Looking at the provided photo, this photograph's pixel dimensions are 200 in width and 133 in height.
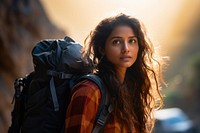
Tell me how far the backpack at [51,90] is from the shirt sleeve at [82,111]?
65 mm

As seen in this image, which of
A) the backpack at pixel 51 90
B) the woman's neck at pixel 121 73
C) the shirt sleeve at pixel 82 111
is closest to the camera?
the shirt sleeve at pixel 82 111

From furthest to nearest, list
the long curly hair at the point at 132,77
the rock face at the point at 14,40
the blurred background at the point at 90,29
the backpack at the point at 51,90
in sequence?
1. the rock face at the point at 14,40
2. the blurred background at the point at 90,29
3. the long curly hair at the point at 132,77
4. the backpack at the point at 51,90

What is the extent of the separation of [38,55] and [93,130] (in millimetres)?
693

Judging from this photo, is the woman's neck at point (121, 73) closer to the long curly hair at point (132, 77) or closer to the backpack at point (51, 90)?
the long curly hair at point (132, 77)

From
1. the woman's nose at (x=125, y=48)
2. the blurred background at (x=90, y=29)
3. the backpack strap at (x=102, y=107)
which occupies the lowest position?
the blurred background at (x=90, y=29)

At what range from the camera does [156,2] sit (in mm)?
39406

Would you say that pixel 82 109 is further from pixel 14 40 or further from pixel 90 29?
pixel 14 40

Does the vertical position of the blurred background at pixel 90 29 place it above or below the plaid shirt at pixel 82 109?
below

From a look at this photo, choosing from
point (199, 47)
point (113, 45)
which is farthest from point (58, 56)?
point (199, 47)

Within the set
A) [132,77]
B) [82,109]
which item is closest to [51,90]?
[82,109]

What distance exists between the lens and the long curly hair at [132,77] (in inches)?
144

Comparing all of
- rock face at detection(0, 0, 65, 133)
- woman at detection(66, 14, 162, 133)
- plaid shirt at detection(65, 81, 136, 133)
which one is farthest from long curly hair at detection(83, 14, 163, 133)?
rock face at detection(0, 0, 65, 133)

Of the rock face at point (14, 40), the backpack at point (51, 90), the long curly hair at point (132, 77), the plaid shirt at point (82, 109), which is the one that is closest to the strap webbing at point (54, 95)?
the backpack at point (51, 90)

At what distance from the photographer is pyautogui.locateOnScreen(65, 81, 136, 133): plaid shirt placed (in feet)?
11.0
